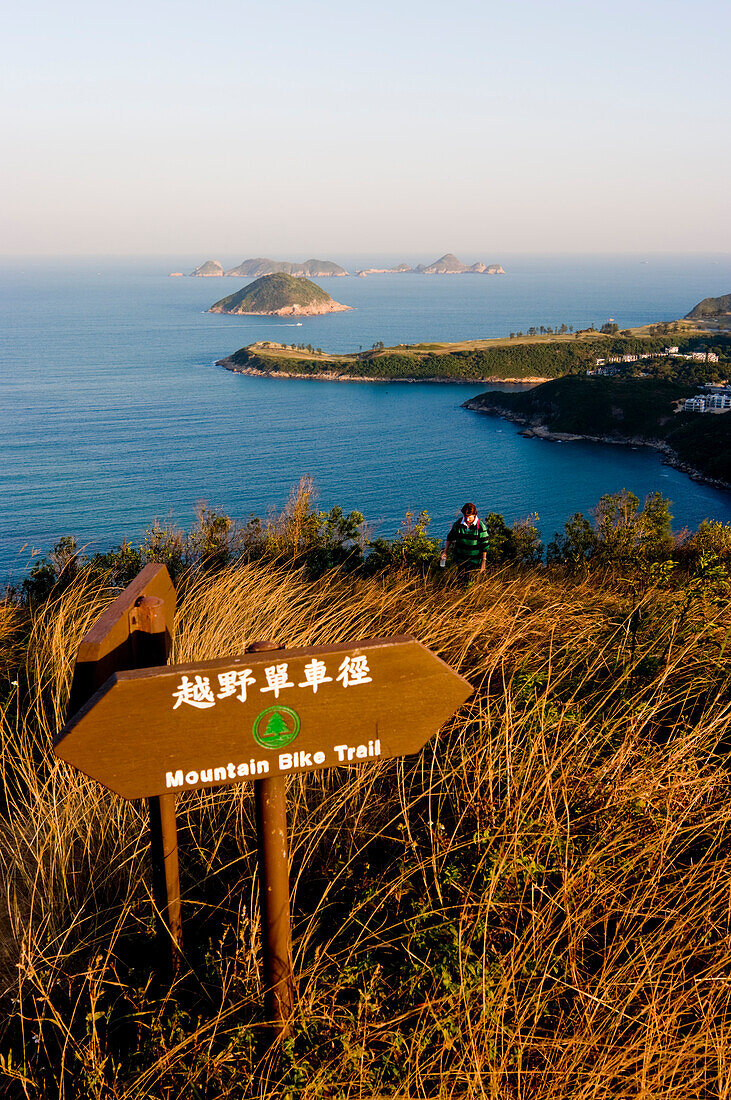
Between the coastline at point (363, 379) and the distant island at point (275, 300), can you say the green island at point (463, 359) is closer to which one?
the coastline at point (363, 379)

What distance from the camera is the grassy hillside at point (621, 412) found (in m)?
69.5

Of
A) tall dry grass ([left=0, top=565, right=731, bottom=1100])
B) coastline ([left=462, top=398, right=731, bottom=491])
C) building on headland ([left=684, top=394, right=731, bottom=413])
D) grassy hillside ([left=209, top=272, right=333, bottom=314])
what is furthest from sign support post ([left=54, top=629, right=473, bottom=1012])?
grassy hillside ([left=209, top=272, right=333, bottom=314])

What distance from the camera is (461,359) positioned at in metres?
110

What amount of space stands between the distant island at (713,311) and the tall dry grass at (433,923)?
168160 millimetres

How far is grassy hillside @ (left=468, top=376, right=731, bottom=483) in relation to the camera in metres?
69.5

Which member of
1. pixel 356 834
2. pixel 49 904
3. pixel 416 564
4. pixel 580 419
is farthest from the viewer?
pixel 580 419

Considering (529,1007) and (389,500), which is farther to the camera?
(389,500)

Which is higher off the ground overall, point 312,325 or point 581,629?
point 312,325

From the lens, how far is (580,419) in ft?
260

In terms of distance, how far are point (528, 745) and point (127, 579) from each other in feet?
16.9

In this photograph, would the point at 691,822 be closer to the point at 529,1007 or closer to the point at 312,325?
the point at 529,1007

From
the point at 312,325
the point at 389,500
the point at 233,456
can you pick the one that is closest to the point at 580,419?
the point at 389,500

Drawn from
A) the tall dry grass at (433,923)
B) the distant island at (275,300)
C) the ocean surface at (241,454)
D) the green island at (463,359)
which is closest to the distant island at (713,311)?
the green island at (463,359)

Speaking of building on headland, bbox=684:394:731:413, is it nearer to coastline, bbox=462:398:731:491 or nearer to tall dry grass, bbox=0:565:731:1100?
coastline, bbox=462:398:731:491
